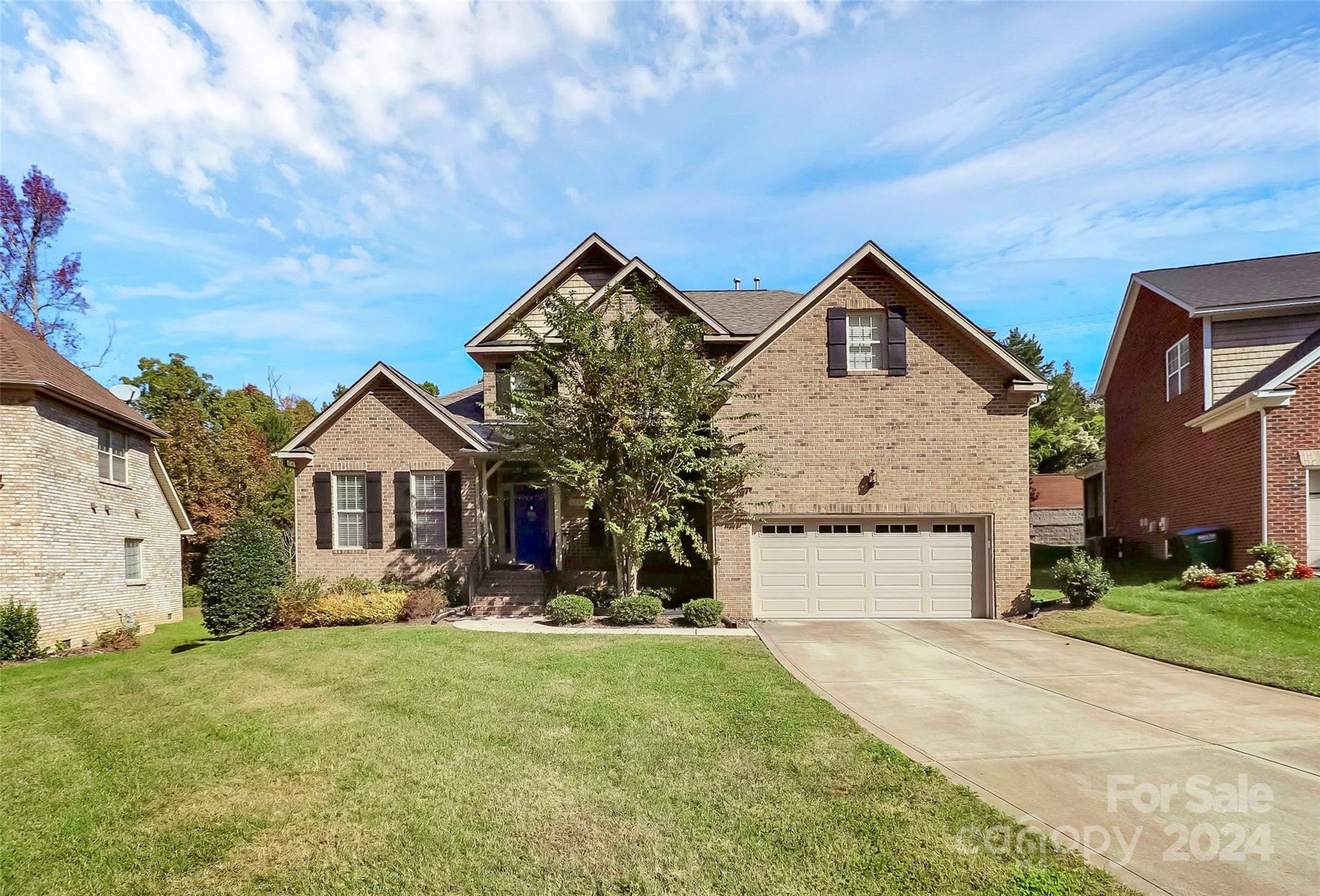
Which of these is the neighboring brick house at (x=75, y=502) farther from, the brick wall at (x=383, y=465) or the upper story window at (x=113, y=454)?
the brick wall at (x=383, y=465)

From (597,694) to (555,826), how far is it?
10.8 ft

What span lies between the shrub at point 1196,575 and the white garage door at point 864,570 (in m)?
4.50

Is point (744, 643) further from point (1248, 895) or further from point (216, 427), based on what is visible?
point (216, 427)

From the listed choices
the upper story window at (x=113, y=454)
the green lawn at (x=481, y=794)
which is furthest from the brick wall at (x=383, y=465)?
the green lawn at (x=481, y=794)

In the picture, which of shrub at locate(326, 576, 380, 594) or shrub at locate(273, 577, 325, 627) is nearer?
shrub at locate(273, 577, 325, 627)

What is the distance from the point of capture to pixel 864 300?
14.6 metres

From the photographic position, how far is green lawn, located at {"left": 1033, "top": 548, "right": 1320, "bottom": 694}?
9.19 metres

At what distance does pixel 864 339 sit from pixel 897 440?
7.40 feet

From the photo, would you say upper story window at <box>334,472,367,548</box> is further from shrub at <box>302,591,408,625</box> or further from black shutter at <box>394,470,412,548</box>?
shrub at <box>302,591,408,625</box>

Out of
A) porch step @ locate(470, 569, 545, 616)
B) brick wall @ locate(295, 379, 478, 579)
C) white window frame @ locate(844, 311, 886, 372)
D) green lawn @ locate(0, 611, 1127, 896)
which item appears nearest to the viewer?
green lawn @ locate(0, 611, 1127, 896)

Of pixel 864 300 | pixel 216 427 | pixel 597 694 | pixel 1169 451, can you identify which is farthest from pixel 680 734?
pixel 216 427

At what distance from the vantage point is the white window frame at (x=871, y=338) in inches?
573

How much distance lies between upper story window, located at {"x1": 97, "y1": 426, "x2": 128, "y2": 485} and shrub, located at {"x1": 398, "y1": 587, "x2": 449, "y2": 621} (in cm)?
896

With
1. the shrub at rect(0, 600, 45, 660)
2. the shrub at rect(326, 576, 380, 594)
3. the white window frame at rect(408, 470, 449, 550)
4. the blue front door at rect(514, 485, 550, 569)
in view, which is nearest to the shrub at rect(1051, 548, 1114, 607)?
the blue front door at rect(514, 485, 550, 569)
